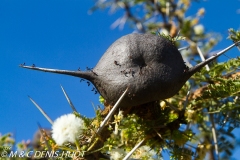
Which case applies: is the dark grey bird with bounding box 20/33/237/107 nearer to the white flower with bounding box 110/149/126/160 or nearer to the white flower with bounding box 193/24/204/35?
the white flower with bounding box 110/149/126/160

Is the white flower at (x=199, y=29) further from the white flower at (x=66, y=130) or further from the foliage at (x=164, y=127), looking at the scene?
the white flower at (x=66, y=130)

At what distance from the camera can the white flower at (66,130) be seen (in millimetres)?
1665

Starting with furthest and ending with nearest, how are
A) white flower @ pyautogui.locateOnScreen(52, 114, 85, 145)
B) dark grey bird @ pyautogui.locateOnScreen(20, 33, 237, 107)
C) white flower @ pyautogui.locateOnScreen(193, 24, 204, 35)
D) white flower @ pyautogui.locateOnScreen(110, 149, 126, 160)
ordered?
1. white flower @ pyautogui.locateOnScreen(193, 24, 204, 35)
2. white flower @ pyautogui.locateOnScreen(110, 149, 126, 160)
3. dark grey bird @ pyautogui.locateOnScreen(20, 33, 237, 107)
4. white flower @ pyautogui.locateOnScreen(52, 114, 85, 145)

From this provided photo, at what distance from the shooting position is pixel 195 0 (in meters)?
4.72

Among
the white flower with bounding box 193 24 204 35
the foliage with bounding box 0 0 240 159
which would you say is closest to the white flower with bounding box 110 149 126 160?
the foliage with bounding box 0 0 240 159

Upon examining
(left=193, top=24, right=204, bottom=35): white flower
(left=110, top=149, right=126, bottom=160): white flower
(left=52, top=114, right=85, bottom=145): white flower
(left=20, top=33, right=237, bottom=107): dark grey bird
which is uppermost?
(left=193, top=24, right=204, bottom=35): white flower

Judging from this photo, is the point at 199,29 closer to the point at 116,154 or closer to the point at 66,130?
the point at 116,154

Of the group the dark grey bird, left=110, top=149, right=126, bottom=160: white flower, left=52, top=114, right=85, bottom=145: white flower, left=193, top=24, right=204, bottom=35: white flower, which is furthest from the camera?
left=193, top=24, right=204, bottom=35: white flower

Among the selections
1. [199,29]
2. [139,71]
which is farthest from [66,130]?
[199,29]

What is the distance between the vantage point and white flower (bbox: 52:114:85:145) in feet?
5.46

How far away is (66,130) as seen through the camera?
1.67 meters

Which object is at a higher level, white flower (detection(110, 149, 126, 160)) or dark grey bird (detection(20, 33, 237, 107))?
dark grey bird (detection(20, 33, 237, 107))

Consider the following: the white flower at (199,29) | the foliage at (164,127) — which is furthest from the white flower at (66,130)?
the white flower at (199,29)

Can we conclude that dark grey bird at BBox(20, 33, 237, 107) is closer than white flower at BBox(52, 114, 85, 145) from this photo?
No
